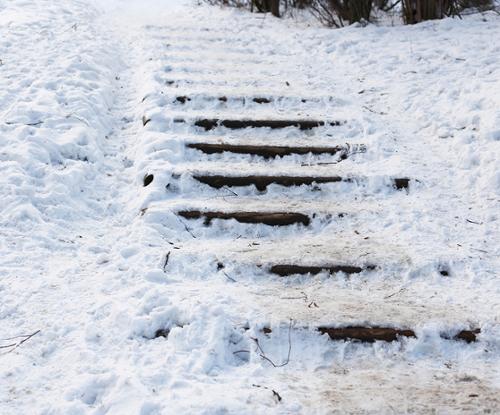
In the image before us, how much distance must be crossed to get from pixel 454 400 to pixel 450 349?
1.18ft

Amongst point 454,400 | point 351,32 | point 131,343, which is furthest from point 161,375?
point 351,32

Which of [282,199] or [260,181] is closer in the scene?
[282,199]

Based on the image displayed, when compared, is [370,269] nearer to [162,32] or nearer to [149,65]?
[149,65]

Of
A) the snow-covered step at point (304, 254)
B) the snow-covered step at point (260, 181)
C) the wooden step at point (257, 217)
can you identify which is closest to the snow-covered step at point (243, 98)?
the snow-covered step at point (260, 181)

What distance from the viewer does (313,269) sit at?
10.2 feet

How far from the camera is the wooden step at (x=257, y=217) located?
11.5 feet

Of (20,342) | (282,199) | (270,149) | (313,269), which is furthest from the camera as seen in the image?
(270,149)

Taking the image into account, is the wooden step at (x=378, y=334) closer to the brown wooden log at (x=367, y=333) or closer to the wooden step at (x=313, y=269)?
the brown wooden log at (x=367, y=333)

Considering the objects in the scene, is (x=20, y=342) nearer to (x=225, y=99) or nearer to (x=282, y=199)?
(x=282, y=199)

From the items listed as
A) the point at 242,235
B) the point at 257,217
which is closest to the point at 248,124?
the point at 257,217

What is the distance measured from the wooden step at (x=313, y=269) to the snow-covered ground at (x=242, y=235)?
0.04m

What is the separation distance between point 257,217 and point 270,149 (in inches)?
33.7

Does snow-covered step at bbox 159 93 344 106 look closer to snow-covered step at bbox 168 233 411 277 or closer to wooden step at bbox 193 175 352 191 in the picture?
wooden step at bbox 193 175 352 191

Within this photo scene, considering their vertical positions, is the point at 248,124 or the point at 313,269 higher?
the point at 248,124
